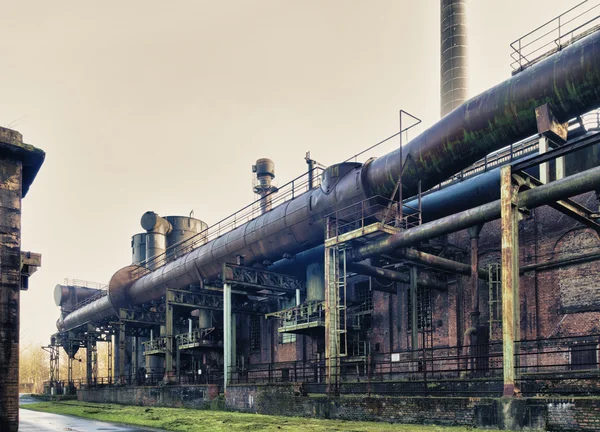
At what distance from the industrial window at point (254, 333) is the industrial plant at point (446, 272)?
15 cm

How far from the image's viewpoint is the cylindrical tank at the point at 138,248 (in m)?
41.5

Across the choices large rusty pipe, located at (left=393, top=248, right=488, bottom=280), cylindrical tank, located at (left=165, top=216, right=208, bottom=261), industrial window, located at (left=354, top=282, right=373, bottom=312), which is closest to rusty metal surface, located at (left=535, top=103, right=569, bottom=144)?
large rusty pipe, located at (left=393, top=248, right=488, bottom=280)

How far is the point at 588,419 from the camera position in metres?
10.8

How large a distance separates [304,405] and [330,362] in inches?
55.9

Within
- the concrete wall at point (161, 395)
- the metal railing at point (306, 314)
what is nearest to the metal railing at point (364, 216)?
the metal railing at point (306, 314)

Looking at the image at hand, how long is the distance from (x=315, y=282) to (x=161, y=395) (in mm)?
9607

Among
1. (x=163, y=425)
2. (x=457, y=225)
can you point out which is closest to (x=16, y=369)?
(x=163, y=425)

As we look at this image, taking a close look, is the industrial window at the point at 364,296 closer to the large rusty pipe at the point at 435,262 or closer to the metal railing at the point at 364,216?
the metal railing at the point at 364,216

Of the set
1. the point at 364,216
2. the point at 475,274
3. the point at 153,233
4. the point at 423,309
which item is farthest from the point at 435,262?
the point at 153,233

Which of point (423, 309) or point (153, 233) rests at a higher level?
point (153, 233)

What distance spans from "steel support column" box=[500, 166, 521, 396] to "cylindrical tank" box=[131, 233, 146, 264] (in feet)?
104

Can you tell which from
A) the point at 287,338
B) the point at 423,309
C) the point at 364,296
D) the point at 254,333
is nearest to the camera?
the point at 423,309

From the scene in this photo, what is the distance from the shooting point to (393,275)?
813 inches

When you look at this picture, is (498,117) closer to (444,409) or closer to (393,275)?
(444,409)
